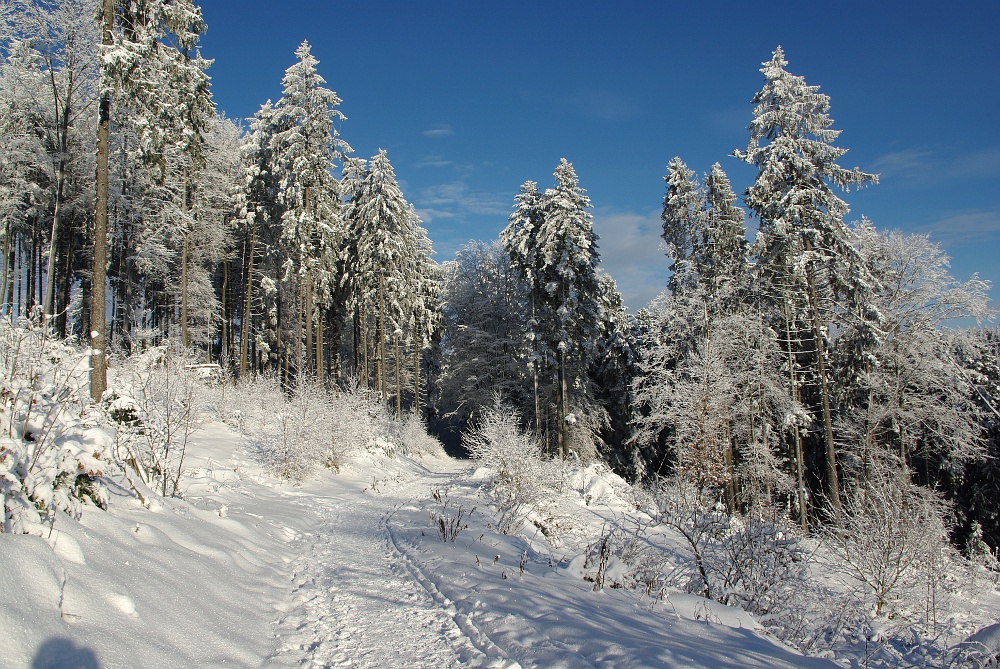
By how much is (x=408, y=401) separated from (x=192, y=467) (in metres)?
35.3

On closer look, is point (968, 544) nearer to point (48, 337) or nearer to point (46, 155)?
point (48, 337)

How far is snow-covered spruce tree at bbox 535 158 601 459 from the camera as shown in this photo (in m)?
26.2

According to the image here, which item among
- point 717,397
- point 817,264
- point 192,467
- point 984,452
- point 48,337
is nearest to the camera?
point 48,337

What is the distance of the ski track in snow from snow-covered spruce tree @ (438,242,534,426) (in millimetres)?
23606

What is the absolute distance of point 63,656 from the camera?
10.0 feet

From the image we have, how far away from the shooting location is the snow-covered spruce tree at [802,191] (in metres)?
18.3

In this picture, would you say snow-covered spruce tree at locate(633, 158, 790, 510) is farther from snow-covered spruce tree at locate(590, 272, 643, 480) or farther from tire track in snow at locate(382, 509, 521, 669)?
tire track in snow at locate(382, 509, 521, 669)

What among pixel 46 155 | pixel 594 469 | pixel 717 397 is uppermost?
pixel 46 155

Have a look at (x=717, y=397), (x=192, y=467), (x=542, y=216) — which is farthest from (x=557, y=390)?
(x=192, y=467)

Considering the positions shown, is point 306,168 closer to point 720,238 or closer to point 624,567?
point 720,238

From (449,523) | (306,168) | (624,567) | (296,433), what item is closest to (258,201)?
(306,168)

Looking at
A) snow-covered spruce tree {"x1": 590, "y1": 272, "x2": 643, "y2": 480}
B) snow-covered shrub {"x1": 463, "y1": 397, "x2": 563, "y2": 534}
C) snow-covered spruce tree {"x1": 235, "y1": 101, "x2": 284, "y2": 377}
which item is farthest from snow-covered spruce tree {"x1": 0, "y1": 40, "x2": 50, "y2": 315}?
snow-covered spruce tree {"x1": 590, "y1": 272, "x2": 643, "y2": 480}

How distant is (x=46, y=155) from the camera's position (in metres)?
20.9

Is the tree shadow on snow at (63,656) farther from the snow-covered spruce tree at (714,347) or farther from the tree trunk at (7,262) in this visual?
the tree trunk at (7,262)
